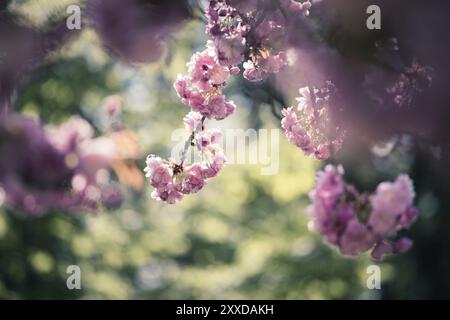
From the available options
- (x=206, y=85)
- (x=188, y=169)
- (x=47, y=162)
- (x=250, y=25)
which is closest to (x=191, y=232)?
(x=188, y=169)

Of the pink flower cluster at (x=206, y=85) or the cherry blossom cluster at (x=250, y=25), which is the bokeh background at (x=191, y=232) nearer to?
the pink flower cluster at (x=206, y=85)

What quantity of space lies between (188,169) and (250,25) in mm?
501

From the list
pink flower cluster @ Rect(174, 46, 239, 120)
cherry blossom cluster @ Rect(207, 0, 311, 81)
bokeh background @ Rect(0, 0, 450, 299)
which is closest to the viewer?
cherry blossom cluster @ Rect(207, 0, 311, 81)

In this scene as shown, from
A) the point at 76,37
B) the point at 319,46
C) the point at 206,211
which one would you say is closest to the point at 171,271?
the point at 206,211

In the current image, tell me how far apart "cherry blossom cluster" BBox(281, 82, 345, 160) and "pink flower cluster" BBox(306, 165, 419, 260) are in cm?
20

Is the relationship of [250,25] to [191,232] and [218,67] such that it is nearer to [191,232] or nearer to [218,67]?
[218,67]

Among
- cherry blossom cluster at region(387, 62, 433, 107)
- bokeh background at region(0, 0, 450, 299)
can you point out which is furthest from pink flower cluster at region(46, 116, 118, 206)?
bokeh background at region(0, 0, 450, 299)

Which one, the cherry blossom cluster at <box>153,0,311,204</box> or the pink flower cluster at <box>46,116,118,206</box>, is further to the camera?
the cherry blossom cluster at <box>153,0,311,204</box>

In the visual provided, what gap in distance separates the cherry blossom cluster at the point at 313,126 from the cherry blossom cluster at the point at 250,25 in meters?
0.18

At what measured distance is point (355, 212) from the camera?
4.90 ft

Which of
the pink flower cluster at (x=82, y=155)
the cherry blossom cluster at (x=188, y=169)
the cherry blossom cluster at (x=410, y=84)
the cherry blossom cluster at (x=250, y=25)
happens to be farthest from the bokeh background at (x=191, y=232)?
the pink flower cluster at (x=82, y=155)

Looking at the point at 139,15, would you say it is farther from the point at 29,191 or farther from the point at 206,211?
the point at 206,211

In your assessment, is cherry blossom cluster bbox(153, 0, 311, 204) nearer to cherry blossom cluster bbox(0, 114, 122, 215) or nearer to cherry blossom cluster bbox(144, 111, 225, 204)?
cherry blossom cluster bbox(144, 111, 225, 204)

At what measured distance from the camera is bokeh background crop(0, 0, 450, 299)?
4316mm
